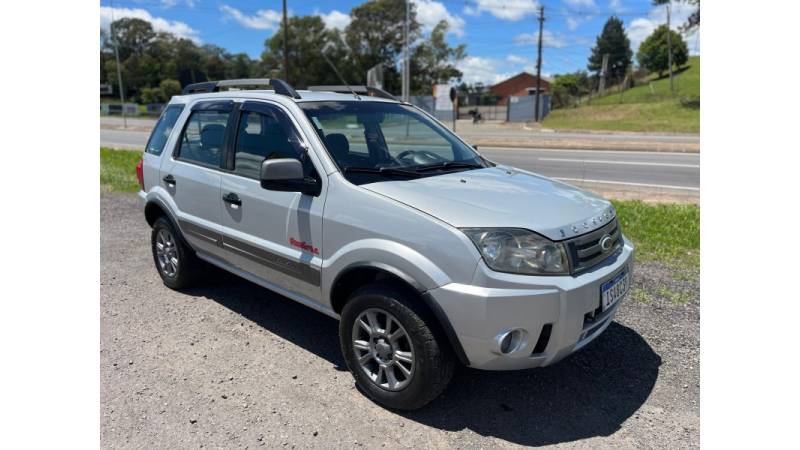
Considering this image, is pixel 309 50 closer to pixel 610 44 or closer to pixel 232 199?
pixel 610 44

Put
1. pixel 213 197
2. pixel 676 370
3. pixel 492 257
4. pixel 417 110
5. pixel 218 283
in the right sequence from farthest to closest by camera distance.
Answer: pixel 218 283
pixel 417 110
pixel 213 197
pixel 676 370
pixel 492 257

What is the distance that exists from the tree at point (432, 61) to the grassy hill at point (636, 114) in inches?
1023

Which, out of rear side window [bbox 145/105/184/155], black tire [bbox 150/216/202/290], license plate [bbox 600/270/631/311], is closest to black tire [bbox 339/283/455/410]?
license plate [bbox 600/270/631/311]

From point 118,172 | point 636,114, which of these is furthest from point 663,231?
point 636,114

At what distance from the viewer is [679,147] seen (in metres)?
18.7

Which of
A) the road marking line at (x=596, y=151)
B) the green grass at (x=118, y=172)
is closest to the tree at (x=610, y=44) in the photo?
the road marking line at (x=596, y=151)

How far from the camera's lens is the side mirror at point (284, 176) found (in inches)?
120

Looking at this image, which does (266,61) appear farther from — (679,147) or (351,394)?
(351,394)

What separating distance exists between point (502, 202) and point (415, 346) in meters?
0.93

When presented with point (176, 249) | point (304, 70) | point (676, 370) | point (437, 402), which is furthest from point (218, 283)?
point (304, 70)

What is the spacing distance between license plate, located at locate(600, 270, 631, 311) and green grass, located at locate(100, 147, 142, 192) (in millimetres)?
10069

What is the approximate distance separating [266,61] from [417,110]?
2878 inches

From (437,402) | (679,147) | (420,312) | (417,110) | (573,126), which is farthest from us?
(573,126)

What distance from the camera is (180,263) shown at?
4.78 m
